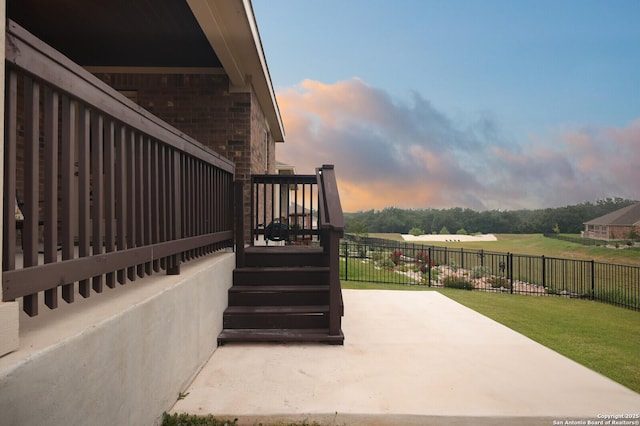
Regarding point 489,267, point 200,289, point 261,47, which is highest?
point 261,47

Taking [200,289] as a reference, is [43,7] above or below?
above

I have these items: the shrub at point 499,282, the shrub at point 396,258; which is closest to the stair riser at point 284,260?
the shrub at point 499,282

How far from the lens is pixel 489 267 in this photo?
41.4 ft

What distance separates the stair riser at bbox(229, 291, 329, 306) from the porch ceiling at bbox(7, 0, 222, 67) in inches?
135

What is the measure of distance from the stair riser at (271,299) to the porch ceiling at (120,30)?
11.2 ft

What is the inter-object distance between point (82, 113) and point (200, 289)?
180cm

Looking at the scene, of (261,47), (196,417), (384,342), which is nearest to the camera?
(196,417)

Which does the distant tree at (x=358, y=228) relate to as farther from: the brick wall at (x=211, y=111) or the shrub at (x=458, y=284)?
the brick wall at (x=211, y=111)

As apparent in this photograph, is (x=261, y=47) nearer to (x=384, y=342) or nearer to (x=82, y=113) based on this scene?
(x=82, y=113)

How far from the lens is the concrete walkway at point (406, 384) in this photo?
2352 mm

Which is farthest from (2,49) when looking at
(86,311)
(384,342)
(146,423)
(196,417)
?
(384,342)

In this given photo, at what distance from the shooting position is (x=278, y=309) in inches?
155

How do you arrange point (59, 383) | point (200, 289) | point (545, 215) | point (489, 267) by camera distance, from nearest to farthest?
point (59, 383), point (200, 289), point (489, 267), point (545, 215)

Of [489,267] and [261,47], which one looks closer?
[261,47]
